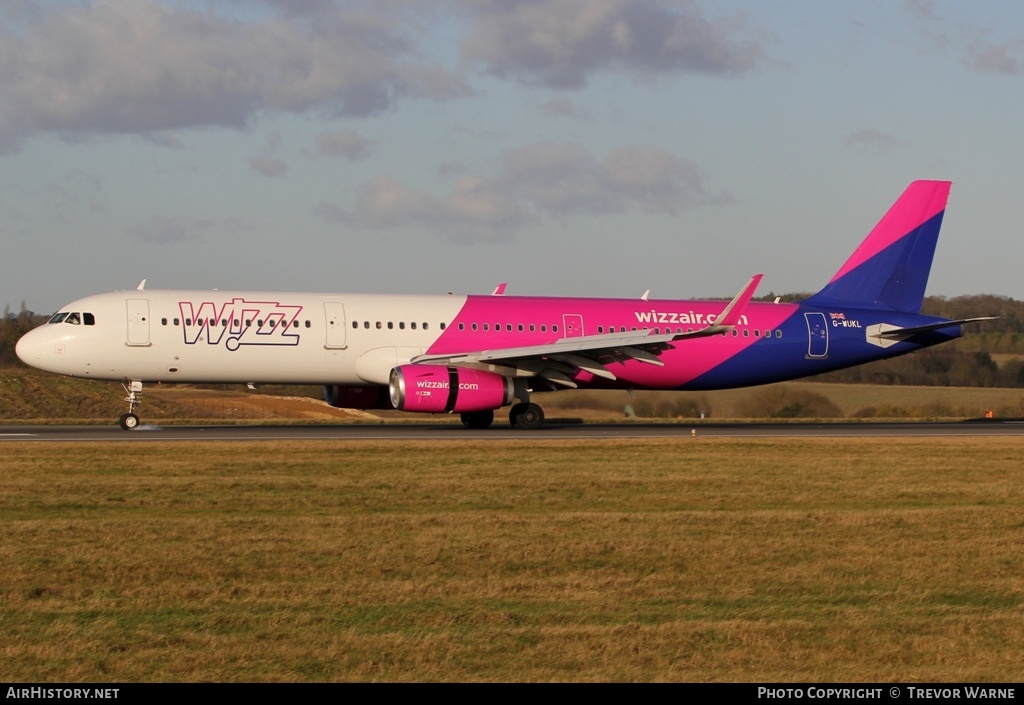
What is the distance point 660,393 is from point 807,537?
2827cm

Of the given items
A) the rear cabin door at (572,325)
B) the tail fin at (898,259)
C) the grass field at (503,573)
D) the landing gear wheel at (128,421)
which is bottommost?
the grass field at (503,573)

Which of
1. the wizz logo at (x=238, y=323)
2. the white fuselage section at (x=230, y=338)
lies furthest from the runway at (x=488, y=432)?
the wizz logo at (x=238, y=323)

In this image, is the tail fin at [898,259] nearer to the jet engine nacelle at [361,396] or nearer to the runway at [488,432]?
→ the runway at [488,432]

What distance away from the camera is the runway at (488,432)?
29406mm

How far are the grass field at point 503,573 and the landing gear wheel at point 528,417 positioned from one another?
39.4 ft

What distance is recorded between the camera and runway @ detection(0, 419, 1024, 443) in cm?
2941

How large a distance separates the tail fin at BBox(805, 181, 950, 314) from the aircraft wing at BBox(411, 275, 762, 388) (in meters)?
6.47

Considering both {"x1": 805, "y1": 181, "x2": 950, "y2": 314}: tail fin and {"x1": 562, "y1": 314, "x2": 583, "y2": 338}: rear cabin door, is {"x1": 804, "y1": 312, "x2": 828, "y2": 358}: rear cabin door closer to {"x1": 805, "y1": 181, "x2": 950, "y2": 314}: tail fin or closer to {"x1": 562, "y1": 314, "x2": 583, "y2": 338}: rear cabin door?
{"x1": 805, "y1": 181, "x2": 950, "y2": 314}: tail fin

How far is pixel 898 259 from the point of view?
131 feet

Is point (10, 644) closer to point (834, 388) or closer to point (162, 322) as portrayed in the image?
point (162, 322)

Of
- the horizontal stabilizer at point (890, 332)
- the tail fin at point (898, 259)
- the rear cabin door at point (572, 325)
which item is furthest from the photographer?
the tail fin at point (898, 259)

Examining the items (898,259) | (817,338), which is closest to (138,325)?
(817,338)

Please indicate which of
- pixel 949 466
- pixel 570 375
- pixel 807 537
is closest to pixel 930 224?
pixel 570 375

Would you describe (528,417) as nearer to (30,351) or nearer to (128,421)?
(128,421)
